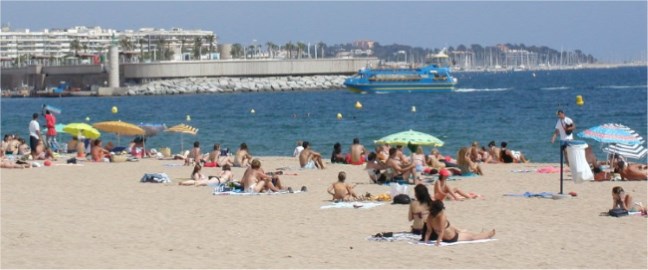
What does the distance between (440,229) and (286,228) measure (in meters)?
2.38

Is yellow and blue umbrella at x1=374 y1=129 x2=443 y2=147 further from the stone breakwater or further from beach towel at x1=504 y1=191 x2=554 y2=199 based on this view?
the stone breakwater

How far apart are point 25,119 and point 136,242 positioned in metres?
57.2

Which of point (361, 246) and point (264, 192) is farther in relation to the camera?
A: point (264, 192)

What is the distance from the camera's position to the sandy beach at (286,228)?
1138cm

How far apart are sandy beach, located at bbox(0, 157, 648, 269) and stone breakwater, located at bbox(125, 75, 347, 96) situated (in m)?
96.1

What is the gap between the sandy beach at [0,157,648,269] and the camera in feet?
37.3

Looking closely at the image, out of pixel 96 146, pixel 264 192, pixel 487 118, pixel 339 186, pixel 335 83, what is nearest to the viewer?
pixel 339 186

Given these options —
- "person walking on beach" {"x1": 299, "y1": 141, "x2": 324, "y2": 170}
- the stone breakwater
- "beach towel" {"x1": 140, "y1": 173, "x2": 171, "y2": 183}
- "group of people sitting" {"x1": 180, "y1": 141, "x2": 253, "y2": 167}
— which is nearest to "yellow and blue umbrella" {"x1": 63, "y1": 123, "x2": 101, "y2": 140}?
"group of people sitting" {"x1": 180, "y1": 141, "x2": 253, "y2": 167}

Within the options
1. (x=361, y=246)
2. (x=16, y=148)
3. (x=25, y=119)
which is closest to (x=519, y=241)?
(x=361, y=246)

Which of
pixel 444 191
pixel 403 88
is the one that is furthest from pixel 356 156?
pixel 403 88

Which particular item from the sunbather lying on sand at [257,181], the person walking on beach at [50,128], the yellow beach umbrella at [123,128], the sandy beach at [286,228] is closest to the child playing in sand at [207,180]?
the sandy beach at [286,228]

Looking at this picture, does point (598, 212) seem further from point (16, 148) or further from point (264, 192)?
point (16, 148)

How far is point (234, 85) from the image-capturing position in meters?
120

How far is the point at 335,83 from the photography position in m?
124
